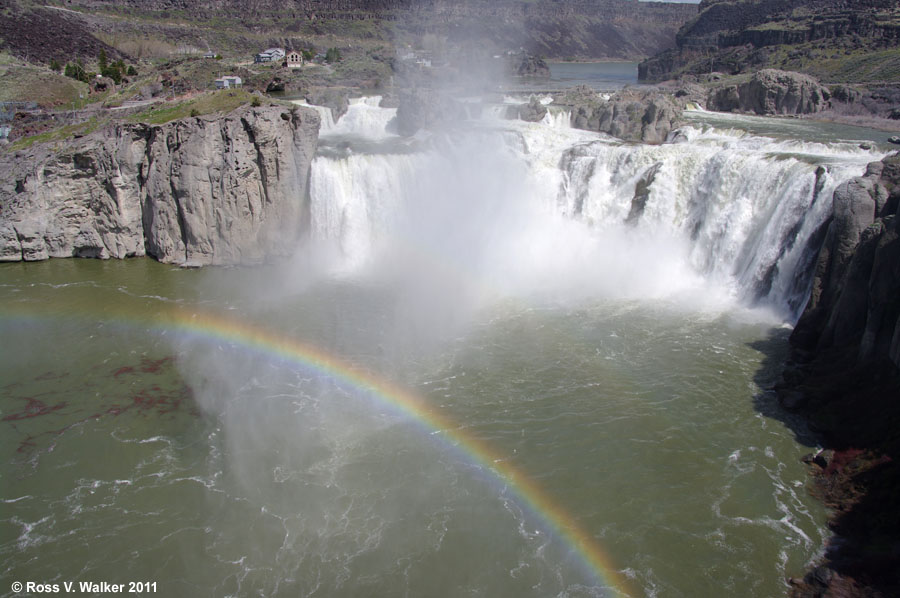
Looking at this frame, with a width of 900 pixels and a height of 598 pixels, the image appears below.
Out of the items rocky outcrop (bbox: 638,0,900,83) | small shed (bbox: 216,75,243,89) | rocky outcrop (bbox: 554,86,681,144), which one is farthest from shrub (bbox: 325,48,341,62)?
rocky outcrop (bbox: 638,0,900,83)

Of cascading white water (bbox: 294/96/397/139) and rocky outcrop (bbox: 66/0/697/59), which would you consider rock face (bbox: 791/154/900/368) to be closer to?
cascading white water (bbox: 294/96/397/139)

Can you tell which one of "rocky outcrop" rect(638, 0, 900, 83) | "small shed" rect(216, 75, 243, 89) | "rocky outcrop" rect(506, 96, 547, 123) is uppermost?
"rocky outcrop" rect(638, 0, 900, 83)

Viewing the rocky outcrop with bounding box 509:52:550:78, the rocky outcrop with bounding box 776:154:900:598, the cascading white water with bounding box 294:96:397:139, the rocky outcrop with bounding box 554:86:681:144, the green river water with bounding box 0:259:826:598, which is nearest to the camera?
the rocky outcrop with bounding box 776:154:900:598

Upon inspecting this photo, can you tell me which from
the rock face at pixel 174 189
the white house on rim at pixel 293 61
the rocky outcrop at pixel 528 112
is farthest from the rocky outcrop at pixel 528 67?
the rock face at pixel 174 189

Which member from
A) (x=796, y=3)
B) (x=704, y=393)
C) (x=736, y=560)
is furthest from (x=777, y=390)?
(x=796, y=3)

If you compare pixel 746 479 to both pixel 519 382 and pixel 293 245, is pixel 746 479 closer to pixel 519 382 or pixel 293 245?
pixel 519 382

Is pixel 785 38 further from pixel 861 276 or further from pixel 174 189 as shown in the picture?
pixel 174 189

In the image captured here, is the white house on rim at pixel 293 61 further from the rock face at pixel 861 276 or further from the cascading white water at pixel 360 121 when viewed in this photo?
the rock face at pixel 861 276

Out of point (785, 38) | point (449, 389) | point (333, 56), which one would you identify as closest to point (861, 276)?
point (449, 389)
